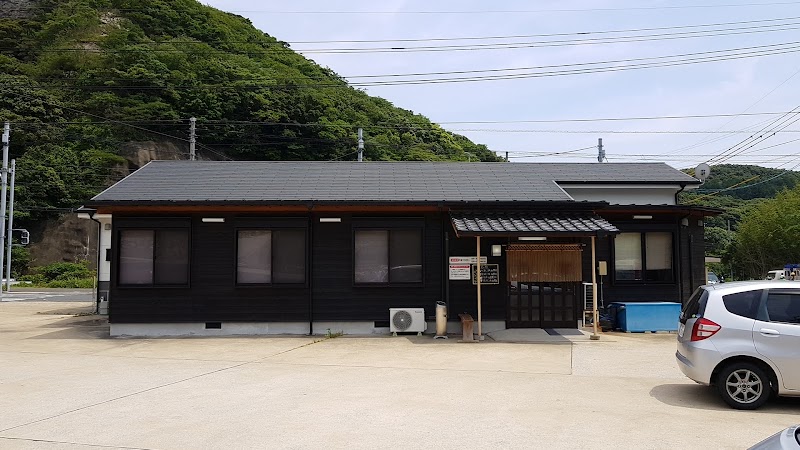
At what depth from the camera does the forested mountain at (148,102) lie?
39.2 m

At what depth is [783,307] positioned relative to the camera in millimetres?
6746

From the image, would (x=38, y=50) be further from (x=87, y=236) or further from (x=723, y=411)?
(x=723, y=411)

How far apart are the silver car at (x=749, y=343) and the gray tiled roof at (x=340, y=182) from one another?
6891mm

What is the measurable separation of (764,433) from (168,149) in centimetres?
4118

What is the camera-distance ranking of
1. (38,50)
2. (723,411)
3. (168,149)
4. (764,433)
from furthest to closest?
1. (38,50)
2. (168,149)
3. (723,411)
4. (764,433)

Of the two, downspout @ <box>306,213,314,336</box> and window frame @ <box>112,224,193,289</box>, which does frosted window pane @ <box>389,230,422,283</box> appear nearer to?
downspout @ <box>306,213,314,336</box>

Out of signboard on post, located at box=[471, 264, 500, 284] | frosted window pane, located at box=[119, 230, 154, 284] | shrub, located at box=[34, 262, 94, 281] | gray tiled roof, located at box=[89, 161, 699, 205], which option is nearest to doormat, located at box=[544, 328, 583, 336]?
signboard on post, located at box=[471, 264, 500, 284]

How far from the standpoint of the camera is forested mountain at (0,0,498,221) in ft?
129

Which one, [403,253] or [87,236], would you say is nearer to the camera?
[403,253]

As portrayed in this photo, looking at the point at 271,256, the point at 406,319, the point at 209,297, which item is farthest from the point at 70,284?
the point at 406,319

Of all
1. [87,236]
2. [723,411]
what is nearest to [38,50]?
[87,236]

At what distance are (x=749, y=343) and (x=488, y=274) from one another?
22.7 ft

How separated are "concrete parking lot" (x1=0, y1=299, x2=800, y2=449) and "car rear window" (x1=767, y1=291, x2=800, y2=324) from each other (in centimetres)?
106

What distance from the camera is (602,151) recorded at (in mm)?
36250
